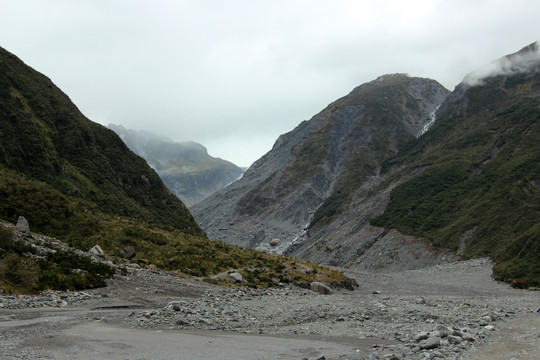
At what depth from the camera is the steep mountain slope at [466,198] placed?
79438 mm

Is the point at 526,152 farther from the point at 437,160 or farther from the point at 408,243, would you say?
the point at 408,243

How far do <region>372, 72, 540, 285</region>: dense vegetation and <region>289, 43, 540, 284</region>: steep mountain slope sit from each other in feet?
0.83

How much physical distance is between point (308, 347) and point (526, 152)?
114 m

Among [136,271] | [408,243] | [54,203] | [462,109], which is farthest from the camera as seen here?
[462,109]

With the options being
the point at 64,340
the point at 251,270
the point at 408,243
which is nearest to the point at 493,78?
the point at 408,243

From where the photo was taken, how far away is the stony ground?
41.0ft

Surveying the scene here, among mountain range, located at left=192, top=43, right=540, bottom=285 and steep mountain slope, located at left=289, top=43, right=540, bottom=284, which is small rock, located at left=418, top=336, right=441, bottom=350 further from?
steep mountain slope, located at left=289, top=43, right=540, bottom=284

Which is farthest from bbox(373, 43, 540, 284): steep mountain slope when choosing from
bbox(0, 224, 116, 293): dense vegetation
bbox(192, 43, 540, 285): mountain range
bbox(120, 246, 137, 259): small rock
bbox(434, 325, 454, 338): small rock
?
bbox(0, 224, 116, 293): dense vegetation

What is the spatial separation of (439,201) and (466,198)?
7819 mm

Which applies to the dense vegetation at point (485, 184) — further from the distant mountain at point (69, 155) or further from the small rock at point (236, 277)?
the distant mountain at point (69, 155)

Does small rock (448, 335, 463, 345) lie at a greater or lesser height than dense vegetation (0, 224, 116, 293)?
lesser

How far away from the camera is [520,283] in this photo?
53562 millimetres

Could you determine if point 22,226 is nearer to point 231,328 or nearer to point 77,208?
point 77,208

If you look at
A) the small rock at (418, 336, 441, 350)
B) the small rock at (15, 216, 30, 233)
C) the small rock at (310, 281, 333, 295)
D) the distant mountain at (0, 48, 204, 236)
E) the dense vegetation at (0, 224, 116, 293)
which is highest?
the distant mountain at (0, 48, 204, 236)
